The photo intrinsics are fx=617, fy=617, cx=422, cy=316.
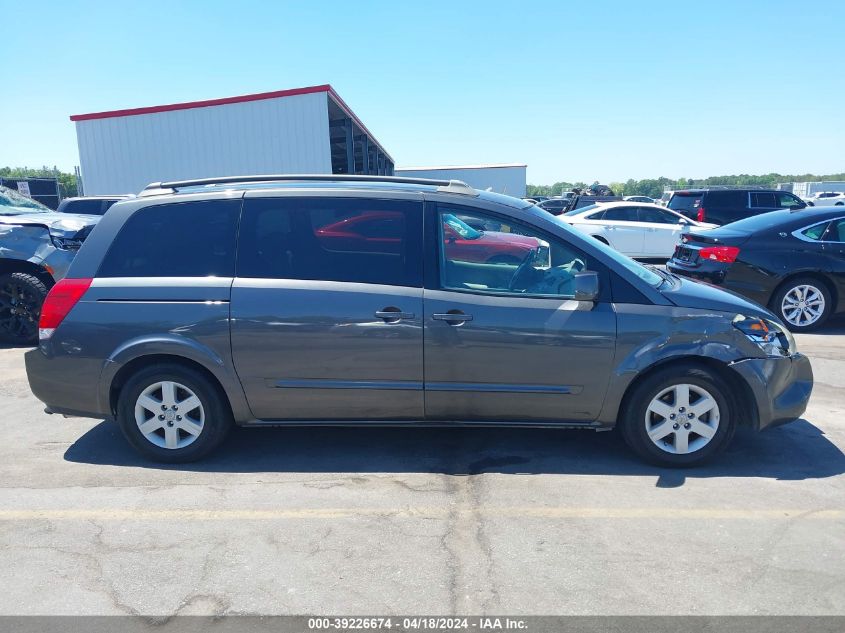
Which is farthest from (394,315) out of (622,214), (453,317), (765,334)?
(622,214)

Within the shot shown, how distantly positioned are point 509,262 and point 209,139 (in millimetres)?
19112

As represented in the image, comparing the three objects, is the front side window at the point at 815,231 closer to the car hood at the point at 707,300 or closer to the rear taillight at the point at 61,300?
the car hood at the point at 707,300

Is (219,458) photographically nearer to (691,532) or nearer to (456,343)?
(456,343)

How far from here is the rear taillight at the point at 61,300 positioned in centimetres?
407

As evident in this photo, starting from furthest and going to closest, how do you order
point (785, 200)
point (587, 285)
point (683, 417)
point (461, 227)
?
point (785, 200) < point (461, 227) < point (683, 417) < point (587, 285)

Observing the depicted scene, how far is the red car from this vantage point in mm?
→ 4078

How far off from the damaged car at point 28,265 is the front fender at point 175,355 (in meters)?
4.17

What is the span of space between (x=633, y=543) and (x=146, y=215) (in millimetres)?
3608

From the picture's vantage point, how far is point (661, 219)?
48.6ft

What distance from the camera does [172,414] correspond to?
13.4ft

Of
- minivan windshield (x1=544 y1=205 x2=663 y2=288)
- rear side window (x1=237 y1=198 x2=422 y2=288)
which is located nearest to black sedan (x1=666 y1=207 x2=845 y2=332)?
minivan windshield (x1=544 y1=205 x2=663 y2=288)

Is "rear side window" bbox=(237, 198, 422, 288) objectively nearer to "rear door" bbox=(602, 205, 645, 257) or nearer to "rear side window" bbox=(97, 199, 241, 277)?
"rear side window" bbox=(97, 199, 241, 277)

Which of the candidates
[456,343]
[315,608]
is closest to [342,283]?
[456,343]

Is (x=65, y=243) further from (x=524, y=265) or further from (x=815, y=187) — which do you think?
(x=815, y=187)
